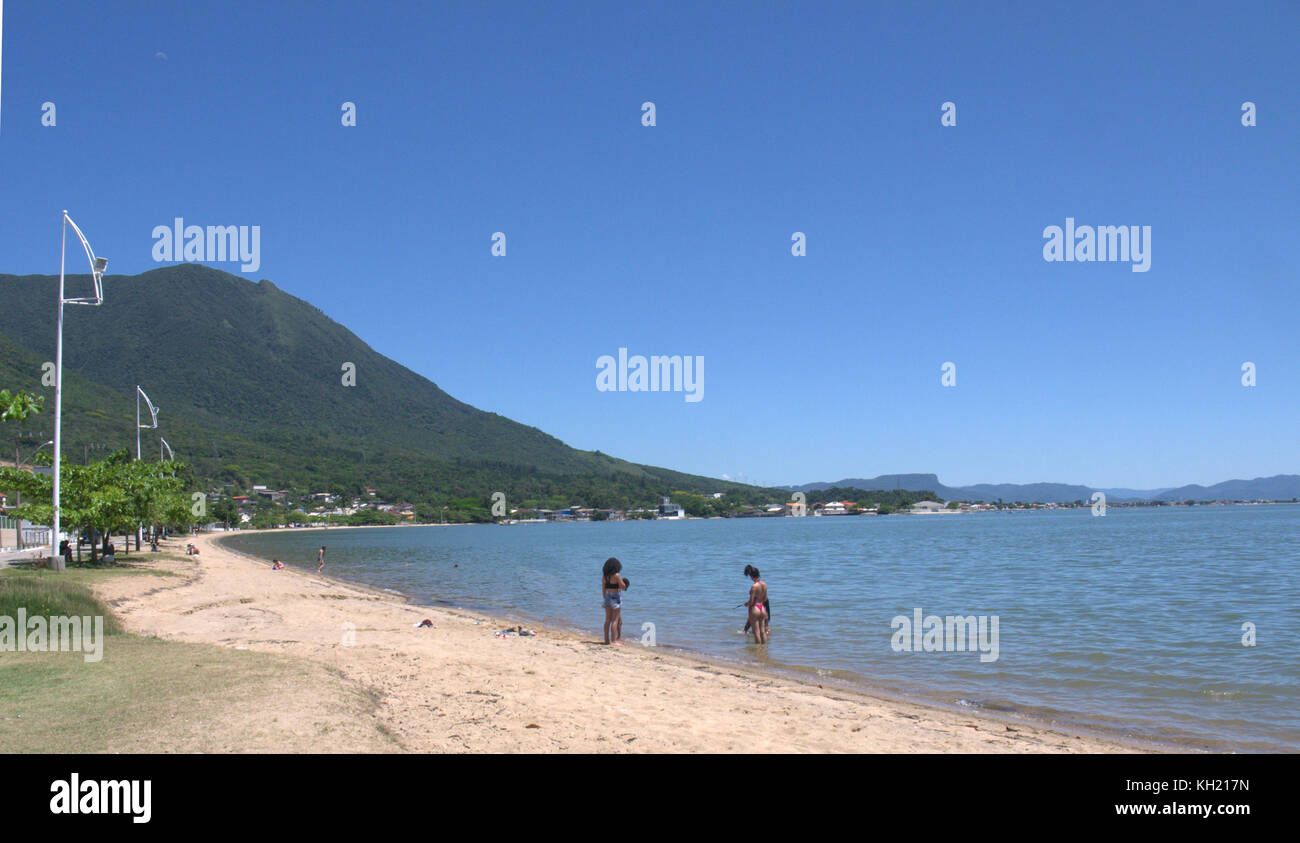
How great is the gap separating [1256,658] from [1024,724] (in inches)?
290

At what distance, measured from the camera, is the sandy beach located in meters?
7.30

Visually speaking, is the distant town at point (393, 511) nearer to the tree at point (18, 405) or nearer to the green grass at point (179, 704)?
the green grass at point (179, 704)

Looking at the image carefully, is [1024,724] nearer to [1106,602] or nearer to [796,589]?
[1106,602]

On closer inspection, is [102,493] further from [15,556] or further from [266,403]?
[266,403]

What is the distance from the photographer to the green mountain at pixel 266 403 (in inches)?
5605

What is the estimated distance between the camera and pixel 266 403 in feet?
560

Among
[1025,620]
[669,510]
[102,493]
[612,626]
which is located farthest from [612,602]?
[669,510]

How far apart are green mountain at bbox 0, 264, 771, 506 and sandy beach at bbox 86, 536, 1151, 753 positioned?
11266 cm

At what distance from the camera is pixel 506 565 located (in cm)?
4684

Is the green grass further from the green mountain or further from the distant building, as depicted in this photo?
the distant building

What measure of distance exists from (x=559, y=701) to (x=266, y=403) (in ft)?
591

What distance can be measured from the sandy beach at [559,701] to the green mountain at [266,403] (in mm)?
112655

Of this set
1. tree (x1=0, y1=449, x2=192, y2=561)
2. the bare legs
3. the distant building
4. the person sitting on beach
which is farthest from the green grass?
the distant building
